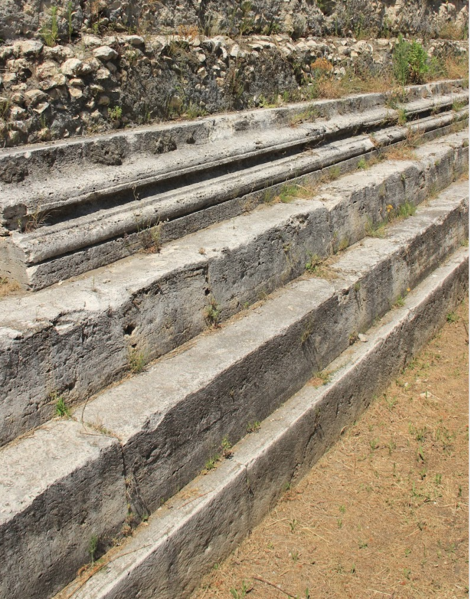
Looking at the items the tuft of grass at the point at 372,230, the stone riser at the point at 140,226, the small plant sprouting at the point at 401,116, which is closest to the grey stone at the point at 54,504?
the stone riser at the point at 140,226

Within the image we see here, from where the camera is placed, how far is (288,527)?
311 cm

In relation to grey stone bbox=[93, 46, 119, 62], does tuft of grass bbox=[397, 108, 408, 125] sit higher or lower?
lower

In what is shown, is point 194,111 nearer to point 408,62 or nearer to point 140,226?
point 140,226

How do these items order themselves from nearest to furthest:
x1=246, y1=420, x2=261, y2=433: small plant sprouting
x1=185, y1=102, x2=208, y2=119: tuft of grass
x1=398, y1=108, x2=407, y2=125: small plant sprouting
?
x1=246, y1=420, x2=261, y2=433: small plant sprouting
x1=185, y1=102, x2=208, y2=119: tuft of grass
x1=398, y1=108, x2=407, y2=125: small plant sprouting

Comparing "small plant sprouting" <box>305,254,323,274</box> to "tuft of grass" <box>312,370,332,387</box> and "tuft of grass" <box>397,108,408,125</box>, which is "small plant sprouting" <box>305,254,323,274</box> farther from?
"tuft of grass" <box>397,108,408,125</box>

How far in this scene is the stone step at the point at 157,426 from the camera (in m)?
2.18

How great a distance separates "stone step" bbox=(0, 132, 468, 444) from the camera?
96.0 inches

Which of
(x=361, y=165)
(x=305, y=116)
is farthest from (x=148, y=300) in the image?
(x=361, y=165)

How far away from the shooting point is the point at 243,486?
291cm

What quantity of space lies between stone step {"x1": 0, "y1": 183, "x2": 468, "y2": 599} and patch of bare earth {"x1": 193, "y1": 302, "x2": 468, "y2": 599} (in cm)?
48

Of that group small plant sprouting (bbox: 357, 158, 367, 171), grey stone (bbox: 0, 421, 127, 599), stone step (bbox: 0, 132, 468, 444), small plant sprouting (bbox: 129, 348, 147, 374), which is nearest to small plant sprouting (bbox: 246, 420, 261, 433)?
stone step (bbox: 0, 132, 468, 444)

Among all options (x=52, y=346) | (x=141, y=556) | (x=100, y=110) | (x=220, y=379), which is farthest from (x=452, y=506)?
(x=100, y=110)

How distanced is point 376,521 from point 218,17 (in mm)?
3442

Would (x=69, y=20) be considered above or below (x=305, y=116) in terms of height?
above
